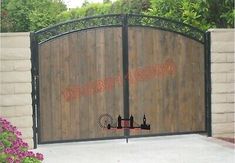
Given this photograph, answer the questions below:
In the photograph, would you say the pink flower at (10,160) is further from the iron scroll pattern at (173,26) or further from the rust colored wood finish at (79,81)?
the iron scroll pattern at (173,26)

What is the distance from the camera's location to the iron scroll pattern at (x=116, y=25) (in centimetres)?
768

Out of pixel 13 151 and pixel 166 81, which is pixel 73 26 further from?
pixel 13 151

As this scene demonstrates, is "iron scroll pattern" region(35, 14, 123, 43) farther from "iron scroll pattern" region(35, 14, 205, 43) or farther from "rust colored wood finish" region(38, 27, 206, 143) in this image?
"rust colored wood finish" region(38, 27, 206, 143)

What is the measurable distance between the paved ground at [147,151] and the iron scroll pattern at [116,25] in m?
1.76

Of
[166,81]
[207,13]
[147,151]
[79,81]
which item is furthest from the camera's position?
[207,13]

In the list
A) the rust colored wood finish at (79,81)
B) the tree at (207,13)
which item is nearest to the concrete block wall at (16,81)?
the rust colored wood finish at (79,81)

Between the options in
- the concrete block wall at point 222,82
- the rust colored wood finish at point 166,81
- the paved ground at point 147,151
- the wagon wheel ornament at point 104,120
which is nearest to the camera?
the paved ground at point 147,151

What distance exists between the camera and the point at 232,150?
286 inches

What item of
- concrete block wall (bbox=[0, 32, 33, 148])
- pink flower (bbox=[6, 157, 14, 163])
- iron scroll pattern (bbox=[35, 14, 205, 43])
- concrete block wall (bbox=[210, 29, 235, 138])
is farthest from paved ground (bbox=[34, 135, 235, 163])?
pink flower (bbox=[6, 157, 14, 163])

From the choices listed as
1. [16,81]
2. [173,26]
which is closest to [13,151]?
[16,81]

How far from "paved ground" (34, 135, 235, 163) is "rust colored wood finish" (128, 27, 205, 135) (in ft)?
0.95

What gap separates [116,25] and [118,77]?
86 cm

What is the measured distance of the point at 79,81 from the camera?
7.79m

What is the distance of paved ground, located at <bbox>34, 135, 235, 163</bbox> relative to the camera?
6742 millimetres
